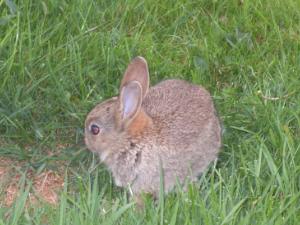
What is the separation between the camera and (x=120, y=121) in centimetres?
522

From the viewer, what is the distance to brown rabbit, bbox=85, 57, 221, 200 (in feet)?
16.9

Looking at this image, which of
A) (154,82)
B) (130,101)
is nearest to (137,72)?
(130,101)

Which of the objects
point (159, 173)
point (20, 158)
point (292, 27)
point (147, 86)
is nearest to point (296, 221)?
point (159, 173)

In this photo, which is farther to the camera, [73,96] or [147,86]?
[73,96]

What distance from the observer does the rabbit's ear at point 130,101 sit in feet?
16.8

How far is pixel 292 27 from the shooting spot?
21.7 feet

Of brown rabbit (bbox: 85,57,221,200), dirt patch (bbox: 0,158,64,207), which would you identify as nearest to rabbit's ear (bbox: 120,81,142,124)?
brown rabbit (bbox: 85,57,221,200)

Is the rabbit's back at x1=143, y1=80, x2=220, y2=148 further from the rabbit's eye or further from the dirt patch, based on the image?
the dirt patch

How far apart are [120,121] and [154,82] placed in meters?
0.84

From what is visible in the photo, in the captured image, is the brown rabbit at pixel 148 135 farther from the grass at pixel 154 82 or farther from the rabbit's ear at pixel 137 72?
the grass at pixel 154 82

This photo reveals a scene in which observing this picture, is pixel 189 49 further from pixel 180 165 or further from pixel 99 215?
pixel 99 215

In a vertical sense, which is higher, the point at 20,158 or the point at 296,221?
the point at 296,221

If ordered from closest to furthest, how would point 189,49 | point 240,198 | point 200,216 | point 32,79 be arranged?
1. point 200,216
2. point 240,198
3. point 32,79
4. point 189,49

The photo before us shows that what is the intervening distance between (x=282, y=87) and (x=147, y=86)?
3.28 feet
